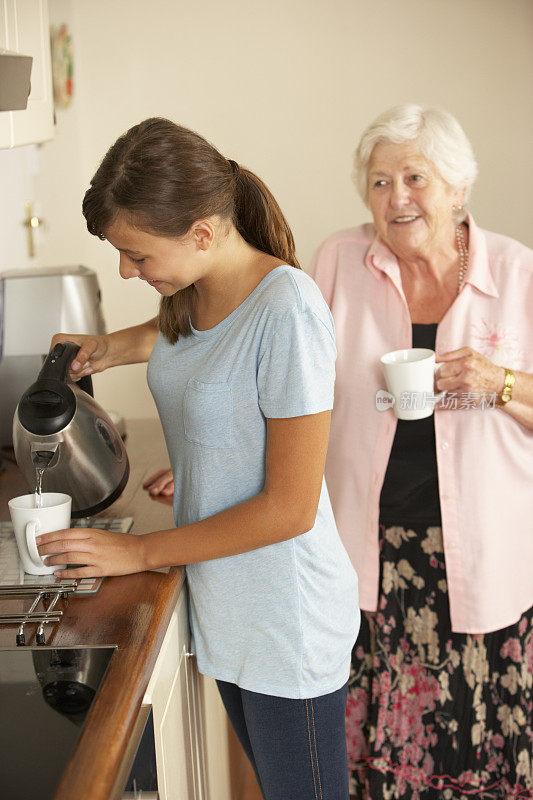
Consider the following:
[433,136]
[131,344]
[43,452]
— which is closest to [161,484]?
[131,344]

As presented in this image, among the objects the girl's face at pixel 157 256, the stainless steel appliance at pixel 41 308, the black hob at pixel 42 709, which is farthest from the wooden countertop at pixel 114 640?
the stainless steel appliance at pixel 41 308

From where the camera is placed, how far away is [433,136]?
1449mm

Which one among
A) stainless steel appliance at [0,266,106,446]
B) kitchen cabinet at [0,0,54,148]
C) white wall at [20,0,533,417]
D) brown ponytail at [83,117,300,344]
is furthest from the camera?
Result: white wall at [20,0,533,417]

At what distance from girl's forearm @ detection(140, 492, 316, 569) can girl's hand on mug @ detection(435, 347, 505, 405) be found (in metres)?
0.56

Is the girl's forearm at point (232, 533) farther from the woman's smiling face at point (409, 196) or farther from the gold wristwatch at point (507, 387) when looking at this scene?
the woman's smiling face at point (409, 196)

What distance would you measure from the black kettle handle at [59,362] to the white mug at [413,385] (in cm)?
54

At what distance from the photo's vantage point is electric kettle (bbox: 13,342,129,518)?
1035 mm

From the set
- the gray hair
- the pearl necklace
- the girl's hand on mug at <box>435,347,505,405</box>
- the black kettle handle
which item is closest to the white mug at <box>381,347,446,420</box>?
the girl's hand on mug at <box>435,347,505,405</box>

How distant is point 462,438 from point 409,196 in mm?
451

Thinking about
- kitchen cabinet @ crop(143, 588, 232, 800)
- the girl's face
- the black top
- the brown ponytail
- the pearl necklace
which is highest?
the brown ponytail

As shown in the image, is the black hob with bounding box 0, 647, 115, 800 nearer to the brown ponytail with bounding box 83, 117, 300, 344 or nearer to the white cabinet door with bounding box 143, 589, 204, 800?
the white cabinet door with bounding box 143, 589, 204, 800

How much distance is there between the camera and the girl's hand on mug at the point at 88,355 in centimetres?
119

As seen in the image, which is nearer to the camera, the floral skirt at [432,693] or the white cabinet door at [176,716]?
the white cabinet door at [176,716]

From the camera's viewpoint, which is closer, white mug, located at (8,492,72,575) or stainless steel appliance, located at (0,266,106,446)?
white mug, located at (8,492,72,575)
